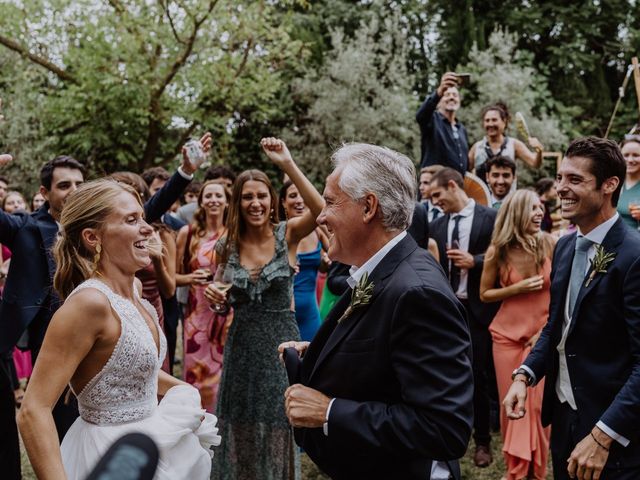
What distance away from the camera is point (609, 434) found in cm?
260

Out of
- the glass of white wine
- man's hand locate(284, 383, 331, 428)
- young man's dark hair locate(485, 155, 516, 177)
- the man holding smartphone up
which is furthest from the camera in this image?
the man holding smartphone up

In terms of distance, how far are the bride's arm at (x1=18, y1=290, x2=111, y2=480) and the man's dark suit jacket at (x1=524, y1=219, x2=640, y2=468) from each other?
6.78 feet

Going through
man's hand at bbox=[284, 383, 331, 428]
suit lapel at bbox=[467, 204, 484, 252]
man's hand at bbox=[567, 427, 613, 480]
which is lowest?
man's hand at bbox=[567, 427, 613, 480]

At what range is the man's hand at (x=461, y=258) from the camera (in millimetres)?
5785

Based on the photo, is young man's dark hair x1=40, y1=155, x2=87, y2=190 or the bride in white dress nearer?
the bride in white dress

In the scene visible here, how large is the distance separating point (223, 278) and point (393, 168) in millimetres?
2112

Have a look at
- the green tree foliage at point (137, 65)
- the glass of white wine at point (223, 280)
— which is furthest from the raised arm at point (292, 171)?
the green tree foliage at point (137, 65)

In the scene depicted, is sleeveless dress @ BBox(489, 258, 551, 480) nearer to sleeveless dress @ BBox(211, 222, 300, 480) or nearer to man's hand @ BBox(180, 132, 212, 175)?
sleeveless dress @ BBox(211, 222, 300, 480)

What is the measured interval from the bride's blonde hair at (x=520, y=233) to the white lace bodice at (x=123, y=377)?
11.2 ft

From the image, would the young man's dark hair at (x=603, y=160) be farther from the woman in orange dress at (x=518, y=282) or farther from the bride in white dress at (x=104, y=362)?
the woman in orange dress at (x=518, y=282)

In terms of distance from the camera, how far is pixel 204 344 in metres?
5.65

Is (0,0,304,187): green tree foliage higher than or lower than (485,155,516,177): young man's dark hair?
higher

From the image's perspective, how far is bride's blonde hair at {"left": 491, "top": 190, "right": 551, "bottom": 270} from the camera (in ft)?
17.2

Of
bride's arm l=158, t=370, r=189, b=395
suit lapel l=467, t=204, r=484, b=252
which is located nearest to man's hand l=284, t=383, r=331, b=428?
bride's arm l=158, t=370, r=189, b=395
